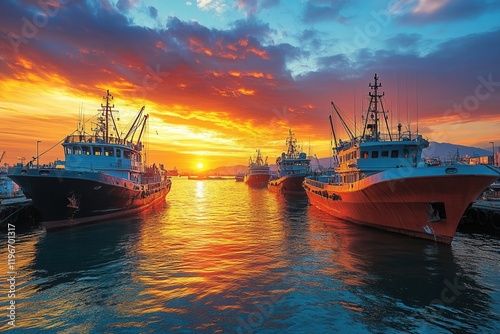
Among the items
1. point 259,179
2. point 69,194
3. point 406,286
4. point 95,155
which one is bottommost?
point 406,286

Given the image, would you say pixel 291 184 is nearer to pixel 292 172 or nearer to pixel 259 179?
pixel 292 172

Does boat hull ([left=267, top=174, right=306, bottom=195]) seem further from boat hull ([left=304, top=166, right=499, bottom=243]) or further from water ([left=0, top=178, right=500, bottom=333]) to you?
water ([left=0, top=178, right=500, bottom=333])

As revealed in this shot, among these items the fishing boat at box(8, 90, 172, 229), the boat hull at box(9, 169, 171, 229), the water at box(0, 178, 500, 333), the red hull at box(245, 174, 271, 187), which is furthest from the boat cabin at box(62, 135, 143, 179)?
the red hull at box(245, 174, 271, 187)

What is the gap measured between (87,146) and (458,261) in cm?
3872

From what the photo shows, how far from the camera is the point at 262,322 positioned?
1057 cm

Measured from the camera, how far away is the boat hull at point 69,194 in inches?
1011

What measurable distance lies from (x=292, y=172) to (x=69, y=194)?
68127 millimetres

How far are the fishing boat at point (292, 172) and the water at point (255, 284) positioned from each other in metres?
51.2

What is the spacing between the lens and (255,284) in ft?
45.8

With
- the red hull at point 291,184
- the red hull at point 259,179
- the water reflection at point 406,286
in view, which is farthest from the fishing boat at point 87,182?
the red hull at point 259,179

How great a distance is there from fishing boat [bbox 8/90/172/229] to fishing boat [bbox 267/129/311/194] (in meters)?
39.6

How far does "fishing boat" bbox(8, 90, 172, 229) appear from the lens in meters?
26.0

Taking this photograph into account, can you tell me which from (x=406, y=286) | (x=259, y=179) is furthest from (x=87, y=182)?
(x=259, y=179)

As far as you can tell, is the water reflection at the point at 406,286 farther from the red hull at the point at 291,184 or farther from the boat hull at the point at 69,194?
the red hull at the point at 291,184
